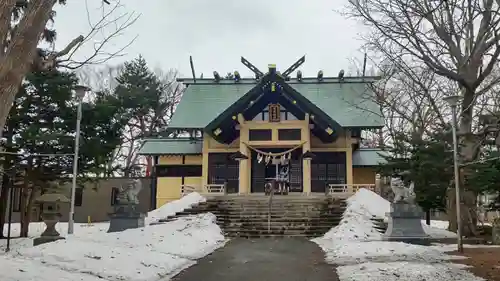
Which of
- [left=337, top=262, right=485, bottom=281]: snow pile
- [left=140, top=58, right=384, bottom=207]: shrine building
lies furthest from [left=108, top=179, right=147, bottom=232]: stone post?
[left=337, top=262, right=485, bottom=281]: snow pile

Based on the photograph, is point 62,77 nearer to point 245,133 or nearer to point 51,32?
point 51,32

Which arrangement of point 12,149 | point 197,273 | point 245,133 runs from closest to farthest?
point 197,273, point 12,149, point 245,133

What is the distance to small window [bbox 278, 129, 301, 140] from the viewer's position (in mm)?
26797

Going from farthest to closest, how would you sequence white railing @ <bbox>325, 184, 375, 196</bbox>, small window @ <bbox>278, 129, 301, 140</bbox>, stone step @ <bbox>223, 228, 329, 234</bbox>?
small window @ <bbox>278, 129, 301, 140</bbox> → white railing @ <bbox>325, 184, 375, 196</bbox> → stone step @ <bbox>223, 228, 329, 234</bbox>

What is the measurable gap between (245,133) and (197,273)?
60.3 ft

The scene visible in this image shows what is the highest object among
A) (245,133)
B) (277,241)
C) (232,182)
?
(245,133)

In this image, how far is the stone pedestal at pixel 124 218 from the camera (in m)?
15.9

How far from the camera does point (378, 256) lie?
34.6 ft

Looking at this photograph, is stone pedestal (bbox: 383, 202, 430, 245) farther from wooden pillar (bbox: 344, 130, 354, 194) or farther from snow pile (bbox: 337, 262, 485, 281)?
wooden pillar (bbox: 344, 130, 354, 194)

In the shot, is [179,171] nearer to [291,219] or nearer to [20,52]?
[291,219]

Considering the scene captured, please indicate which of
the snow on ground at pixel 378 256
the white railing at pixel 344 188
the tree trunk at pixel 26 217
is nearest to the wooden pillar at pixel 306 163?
the white railing at pixel 344 188

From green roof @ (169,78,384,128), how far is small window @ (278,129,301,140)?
104 inches

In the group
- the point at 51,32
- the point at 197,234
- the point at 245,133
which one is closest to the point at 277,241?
the point at 197,234

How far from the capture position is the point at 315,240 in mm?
15336
